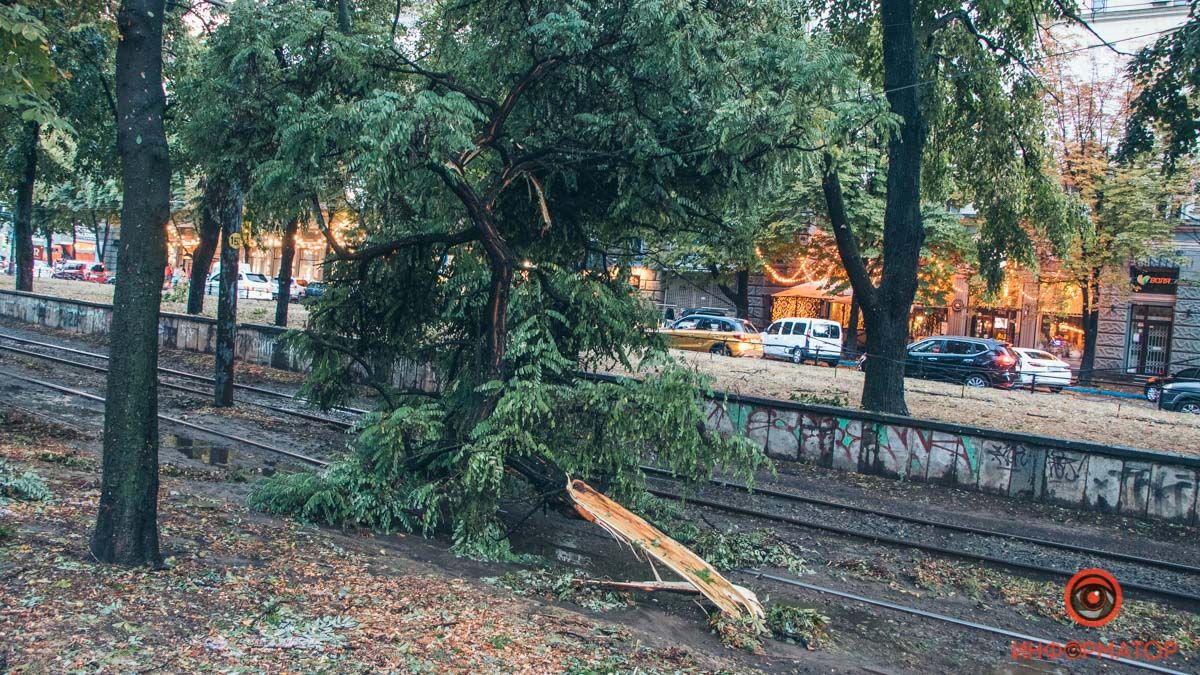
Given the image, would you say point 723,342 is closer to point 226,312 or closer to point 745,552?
point 226,312

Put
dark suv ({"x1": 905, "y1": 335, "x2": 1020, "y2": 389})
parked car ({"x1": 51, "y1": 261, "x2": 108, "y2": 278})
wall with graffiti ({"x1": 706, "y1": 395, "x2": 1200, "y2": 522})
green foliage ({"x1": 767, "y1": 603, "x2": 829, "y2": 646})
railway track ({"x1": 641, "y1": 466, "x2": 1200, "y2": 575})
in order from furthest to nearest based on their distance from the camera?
parked car ({"x1": 51, "y1": 261, "x2": 108, "y2": 278}) → dark suv ({"x1": 905, "y1": 335, "x2": 1020, "y2": 389}) → wall with graffiti ({"x1": 706, "y1": 395, "x2": 1200, "y2": 522}) → railway track ({"x1": 641, "y1": 466, "x2": 1200, "y2": 575}) → green foliage ({"x1": 767, "y1": 603, "x2": 829, "y2": 646})

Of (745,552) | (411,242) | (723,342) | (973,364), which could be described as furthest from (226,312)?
(973,364)

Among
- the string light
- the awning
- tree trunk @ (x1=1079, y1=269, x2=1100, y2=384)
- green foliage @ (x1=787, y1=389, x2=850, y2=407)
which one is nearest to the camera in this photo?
green foliage @ (x1=787, y1=389, x2=850, y2=407)

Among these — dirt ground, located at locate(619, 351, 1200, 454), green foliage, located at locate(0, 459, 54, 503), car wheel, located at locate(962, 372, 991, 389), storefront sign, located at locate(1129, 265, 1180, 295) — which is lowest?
green foliage, located at locate(0, 459, 54, 503)

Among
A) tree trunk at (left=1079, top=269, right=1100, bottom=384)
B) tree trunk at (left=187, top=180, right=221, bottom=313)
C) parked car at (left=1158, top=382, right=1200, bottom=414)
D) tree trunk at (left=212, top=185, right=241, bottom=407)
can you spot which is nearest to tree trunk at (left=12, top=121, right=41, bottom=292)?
tree trunk at (left=187, top=180, right=221, bottom=313)

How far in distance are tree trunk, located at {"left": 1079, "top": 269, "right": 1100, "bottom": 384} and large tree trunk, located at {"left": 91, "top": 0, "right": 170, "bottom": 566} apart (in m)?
30.0

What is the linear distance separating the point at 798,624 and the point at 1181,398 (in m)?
20.2

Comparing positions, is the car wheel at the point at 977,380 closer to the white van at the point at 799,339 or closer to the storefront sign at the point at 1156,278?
the white van at the point at 799,339

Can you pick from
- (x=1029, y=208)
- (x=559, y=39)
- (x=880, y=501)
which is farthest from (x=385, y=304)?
(x=1029, y=208)

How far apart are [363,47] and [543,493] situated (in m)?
Answer: 5.00

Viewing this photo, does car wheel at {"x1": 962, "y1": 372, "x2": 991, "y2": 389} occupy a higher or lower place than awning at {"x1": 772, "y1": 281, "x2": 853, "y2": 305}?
lower

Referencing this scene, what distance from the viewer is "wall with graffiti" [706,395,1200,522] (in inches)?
482

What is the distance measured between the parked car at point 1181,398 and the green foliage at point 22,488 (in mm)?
24912

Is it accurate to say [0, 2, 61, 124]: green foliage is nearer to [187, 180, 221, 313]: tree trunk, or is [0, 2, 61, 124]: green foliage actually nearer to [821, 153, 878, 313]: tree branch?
[821, 153, 878, 313]: tree branch
